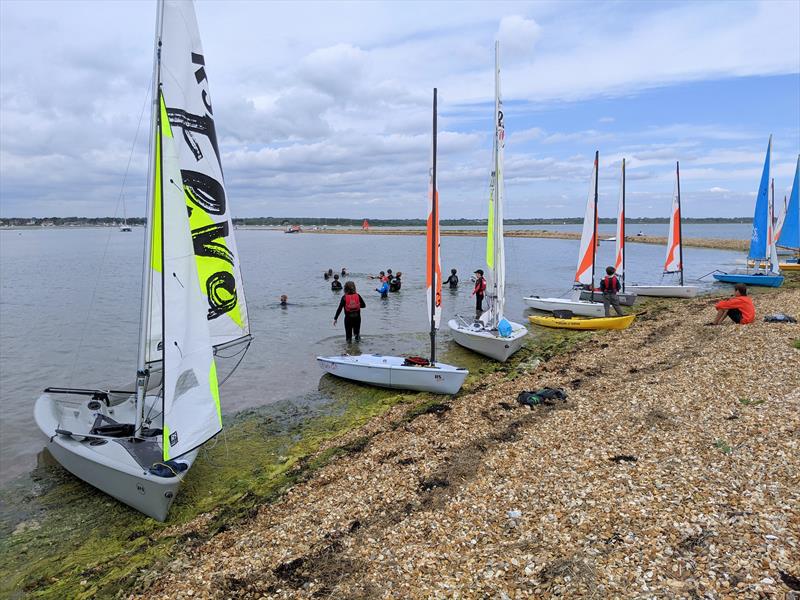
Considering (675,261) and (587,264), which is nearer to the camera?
(587,264)

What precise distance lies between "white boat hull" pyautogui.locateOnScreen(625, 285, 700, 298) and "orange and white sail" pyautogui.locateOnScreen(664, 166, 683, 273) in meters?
2.12

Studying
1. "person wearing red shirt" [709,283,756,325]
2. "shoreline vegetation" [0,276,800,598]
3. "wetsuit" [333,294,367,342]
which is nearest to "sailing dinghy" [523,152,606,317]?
"person wearing red shirt" [709,283,756,325]

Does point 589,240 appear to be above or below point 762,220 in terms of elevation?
below

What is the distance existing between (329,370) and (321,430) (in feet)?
10.8

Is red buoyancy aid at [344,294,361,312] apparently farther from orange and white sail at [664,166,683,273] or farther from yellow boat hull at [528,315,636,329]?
orange and white sail at [664,166,683,273]

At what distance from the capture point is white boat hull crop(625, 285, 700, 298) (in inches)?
1012

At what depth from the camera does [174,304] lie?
21.9 feet

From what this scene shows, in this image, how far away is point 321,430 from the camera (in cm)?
1056

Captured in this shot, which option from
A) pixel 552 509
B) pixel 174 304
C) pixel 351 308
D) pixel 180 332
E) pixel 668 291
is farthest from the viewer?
pixel 668 291

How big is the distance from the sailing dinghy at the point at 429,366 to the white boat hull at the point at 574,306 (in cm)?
1064

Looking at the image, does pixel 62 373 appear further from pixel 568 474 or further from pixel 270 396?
pixel 568 474

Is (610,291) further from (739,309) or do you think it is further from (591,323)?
(739,309)

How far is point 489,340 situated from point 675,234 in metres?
18.3

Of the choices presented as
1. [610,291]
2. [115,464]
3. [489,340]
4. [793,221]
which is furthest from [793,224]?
[115,464]
